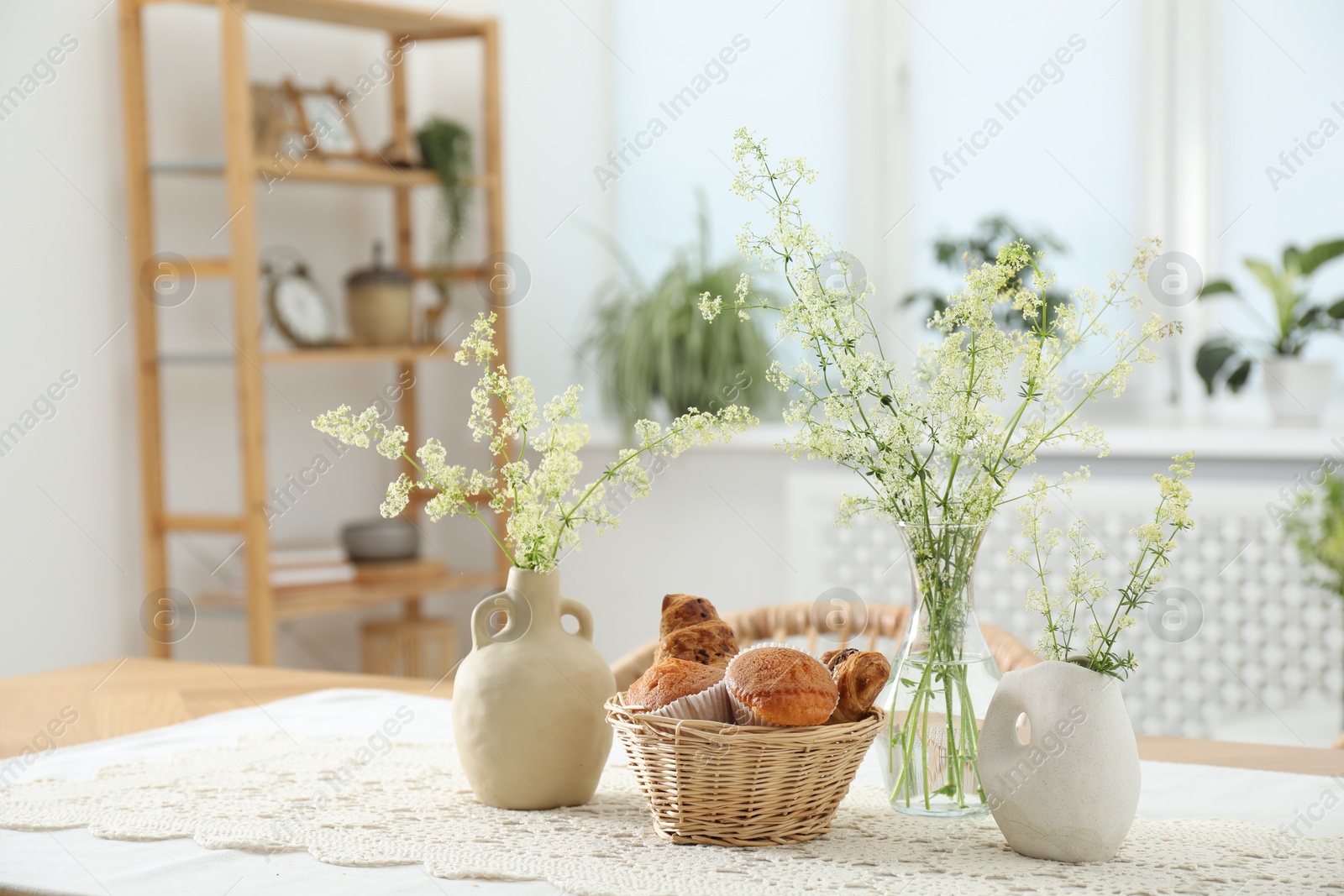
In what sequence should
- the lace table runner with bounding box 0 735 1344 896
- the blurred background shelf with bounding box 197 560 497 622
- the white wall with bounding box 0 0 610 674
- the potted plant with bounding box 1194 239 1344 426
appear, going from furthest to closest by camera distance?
the blurred background shelf with bounding box 197 560 497 622 → the potted plant with bounding box 1194 239 1344 426 → the white wall with bounding box 0 0 610 674 → the lace table runner with bounding box 0 735 1344 896

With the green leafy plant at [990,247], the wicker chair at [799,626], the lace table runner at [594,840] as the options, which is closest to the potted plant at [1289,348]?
the green leafy plant at [990,247]

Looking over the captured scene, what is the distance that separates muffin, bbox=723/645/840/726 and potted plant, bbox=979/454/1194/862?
0.38ft

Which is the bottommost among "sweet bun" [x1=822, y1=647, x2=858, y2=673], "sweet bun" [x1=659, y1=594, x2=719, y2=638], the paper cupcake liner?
the paper cupcake liner

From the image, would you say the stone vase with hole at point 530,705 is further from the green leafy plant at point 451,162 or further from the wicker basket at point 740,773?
the green leafy plant at point 451,162

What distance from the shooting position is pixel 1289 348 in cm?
298

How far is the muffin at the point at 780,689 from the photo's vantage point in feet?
3.12

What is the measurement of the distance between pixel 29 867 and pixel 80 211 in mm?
2192

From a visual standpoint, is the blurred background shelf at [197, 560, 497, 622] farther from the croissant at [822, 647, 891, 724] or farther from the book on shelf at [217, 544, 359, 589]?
the croissant at [822, 647, 891, 724]

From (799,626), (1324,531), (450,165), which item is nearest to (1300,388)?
(1324,531)

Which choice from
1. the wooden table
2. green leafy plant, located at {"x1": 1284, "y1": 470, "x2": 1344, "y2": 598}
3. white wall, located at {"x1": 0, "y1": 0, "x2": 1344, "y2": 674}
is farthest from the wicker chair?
white wall, located at {"x1": 0, "y1": 0, "x2": 1344, "y2": 674}

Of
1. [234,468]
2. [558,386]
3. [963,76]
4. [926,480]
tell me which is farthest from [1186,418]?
[926,480]

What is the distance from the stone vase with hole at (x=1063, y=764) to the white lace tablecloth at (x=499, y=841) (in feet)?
0.07

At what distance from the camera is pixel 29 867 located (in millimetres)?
987

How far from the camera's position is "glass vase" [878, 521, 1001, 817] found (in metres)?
1.01
